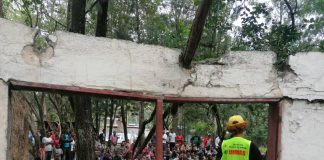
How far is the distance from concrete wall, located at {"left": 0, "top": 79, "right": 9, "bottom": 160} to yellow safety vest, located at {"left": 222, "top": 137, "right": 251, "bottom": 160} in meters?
2.63

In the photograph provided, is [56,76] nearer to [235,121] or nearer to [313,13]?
[235,121]

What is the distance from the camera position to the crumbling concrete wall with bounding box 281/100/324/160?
19.9 feet

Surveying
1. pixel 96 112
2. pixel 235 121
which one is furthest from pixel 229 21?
pixel 96 112

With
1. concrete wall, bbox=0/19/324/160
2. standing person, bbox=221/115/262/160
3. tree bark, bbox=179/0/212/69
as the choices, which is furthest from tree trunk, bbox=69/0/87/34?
standing person, bbox=221/115/262/160

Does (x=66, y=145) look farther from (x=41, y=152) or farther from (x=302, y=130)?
(x=302, y=130)

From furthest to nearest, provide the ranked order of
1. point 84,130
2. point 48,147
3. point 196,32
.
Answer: point 48,147
point 84,130
point 196,32

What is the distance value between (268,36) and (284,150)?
3.39 metres

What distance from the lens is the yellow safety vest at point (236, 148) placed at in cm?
393

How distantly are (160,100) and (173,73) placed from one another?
47cm

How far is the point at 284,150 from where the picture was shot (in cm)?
609

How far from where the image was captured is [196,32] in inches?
216

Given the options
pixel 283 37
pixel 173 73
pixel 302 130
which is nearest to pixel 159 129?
pixel 173 73

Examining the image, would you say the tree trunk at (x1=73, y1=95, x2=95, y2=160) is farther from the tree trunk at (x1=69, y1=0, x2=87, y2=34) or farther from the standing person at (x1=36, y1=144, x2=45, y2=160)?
the standing person at (x1=36, y1=144, x2=45, y2=160)

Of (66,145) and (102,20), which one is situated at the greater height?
(102,20)
